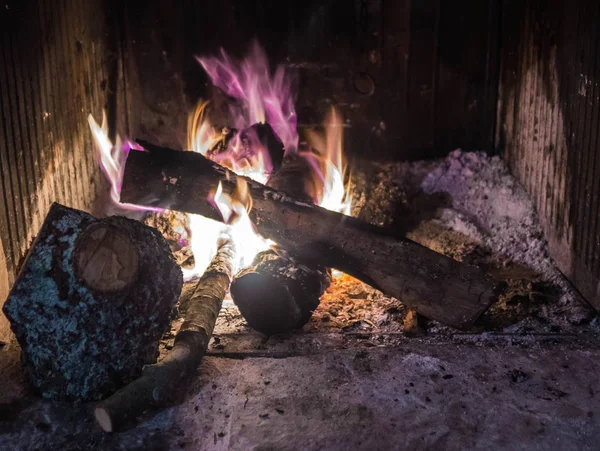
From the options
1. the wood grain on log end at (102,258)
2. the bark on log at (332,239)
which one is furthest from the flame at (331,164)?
the wood grain on log end at (102,258)

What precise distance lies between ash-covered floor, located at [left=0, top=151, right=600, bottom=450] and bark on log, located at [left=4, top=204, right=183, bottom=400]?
0.14 meters

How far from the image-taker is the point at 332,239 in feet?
11.5

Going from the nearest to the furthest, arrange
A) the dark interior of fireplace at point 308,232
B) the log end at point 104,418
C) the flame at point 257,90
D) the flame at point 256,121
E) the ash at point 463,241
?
the log end at point 104,418
the dark interior of fireplace at point 308,232
the ash at point 463,241
the flame at point 256,121
the flame at point 257,90

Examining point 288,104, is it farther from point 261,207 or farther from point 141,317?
point 141,317

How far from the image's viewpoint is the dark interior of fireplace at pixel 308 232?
8.57ft

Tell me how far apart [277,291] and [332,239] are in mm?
475

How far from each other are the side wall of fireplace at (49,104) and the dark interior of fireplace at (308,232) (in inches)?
0.7

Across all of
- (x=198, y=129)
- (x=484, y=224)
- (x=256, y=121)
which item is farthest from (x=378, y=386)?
(x=198, y=129)

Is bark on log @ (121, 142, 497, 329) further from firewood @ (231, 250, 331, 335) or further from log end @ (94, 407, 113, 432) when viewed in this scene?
log end @ (94, 407, 113, 432)

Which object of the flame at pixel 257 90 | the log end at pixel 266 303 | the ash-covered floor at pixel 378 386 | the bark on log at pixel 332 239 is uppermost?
the flame at pixel 257 90

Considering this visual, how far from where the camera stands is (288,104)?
16.1 feet

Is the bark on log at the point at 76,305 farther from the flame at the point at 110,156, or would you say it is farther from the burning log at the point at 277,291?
the flame at the point at 110,156

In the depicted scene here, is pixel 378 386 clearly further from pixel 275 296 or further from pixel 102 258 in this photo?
pixel 102 258

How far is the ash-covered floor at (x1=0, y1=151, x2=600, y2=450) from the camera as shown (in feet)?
7.97
